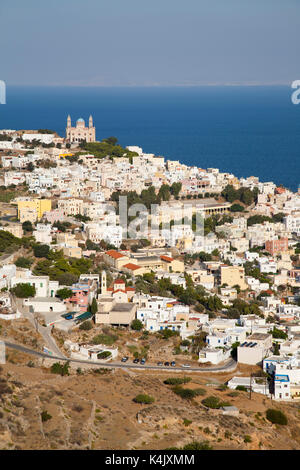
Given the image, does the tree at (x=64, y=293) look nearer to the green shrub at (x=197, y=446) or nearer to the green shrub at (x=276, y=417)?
the green shrub at (x=276, y=417)

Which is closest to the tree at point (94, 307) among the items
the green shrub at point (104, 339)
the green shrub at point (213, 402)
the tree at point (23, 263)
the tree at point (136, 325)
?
the tree at point (136, 325)

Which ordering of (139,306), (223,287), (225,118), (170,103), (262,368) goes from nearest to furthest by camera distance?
(262,368) → (139,306) → (223,287) → (225,118) → (170,103)

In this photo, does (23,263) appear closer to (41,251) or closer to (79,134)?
(41,251)

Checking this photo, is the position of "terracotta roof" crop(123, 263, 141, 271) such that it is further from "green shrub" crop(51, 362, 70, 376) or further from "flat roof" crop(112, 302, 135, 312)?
"green shrub" crop(51, 362, 70, 376)

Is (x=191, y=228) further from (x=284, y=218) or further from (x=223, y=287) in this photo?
(x=223, y=287)

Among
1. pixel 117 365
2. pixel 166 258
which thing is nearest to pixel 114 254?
pixel 166 258
